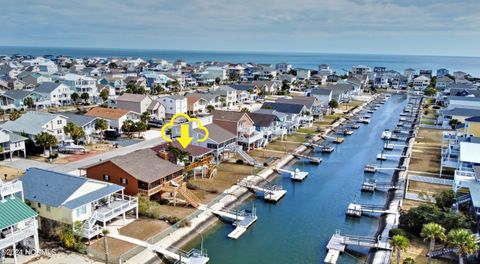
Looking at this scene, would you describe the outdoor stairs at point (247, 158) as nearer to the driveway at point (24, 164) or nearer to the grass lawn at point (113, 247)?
the driveway at point (24, 164)

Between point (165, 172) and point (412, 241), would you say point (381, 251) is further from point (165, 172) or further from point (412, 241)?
point (165, 172)

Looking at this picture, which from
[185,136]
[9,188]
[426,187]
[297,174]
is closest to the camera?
[9,188]

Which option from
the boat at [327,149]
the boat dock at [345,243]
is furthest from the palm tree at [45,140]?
the boat at [327,149]

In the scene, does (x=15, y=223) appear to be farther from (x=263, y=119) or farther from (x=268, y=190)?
(x=263, y=119)

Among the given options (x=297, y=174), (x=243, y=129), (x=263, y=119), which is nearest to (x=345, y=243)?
(x=297, y=174)

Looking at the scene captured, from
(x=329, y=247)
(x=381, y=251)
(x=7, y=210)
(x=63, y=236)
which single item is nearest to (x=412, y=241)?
(x=381, y=251)

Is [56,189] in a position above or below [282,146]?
above

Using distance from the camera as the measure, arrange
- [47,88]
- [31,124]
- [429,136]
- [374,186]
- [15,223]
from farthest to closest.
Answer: [47,88] → [429,136] → [31,124] → [374,186] → [15,223]
